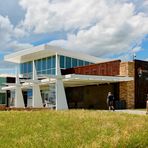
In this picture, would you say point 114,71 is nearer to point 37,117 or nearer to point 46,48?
point 46,48

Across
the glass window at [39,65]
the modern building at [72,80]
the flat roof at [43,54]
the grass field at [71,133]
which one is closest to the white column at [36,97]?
the modern building at [72,80]

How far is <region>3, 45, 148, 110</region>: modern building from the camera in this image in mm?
36719

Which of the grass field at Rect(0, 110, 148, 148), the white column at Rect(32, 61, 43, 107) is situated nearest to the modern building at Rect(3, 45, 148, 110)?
the white column at Rect(32, 61, 43, 107)

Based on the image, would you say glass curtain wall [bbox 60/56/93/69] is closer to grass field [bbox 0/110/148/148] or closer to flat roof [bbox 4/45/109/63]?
flat roof [bbox 4/45/109/63]

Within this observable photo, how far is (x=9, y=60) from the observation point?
189ft

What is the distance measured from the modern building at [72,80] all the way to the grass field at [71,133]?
20321 mm

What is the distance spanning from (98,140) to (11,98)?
45.5 metres

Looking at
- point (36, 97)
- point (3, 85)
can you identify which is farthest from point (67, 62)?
point (3, 85)

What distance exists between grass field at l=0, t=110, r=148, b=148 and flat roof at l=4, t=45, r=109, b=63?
31.7 metres

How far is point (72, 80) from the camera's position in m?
37.0

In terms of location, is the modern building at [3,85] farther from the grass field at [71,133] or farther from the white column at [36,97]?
the grass field at [71,133]

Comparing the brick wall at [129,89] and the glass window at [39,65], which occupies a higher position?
the glass window at [39,65]

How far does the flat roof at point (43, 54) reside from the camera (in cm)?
4675

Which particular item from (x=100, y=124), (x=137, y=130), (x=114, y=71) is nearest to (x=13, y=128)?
(x=100, y=124)
